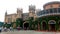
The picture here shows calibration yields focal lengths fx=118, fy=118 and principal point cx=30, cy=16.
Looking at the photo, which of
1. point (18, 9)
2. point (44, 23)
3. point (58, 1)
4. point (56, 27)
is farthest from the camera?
point (18, 9)

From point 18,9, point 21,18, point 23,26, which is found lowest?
Answer: point 23,26

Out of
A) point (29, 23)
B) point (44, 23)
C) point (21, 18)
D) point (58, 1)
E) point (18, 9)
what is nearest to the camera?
point (44, 23)

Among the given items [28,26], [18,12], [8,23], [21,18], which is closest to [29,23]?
[28,26]

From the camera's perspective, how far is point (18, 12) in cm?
5059

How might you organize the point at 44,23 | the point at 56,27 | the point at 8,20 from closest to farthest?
the point at 56,27, the point at 44,23, the point at 8,20

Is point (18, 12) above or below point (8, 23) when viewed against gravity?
above

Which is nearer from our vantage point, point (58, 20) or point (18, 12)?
point (58, 20)

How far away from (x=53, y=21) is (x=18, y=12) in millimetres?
22685

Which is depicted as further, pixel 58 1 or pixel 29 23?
pixel 29 23

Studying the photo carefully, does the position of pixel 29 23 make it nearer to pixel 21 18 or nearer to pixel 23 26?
pixel 23 26

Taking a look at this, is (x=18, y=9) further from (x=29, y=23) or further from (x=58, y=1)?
(x=58, y=1)

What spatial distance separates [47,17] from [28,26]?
1343cm

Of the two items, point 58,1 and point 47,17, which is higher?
point 58,1

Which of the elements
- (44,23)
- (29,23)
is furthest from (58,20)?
(29,23)
